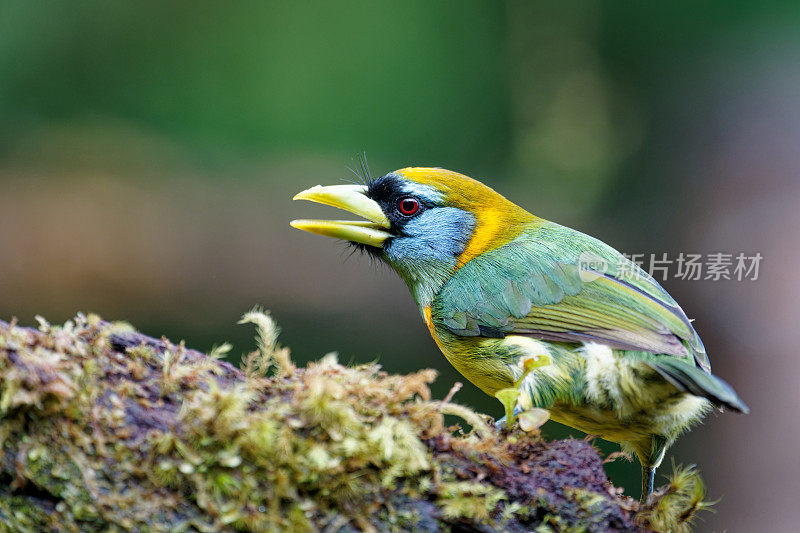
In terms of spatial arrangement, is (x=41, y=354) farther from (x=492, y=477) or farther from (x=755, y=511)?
(x=755, y=511)

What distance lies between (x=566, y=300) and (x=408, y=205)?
2.84ft

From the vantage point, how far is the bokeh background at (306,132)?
668 centimetres

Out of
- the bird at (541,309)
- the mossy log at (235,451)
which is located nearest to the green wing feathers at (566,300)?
the bird at (541,309)

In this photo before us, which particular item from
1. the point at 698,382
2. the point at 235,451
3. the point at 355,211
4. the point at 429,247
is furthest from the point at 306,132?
the point at 235,451

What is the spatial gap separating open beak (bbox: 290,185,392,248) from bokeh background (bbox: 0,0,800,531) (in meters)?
3.36

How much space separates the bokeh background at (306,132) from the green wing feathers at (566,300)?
3.49m

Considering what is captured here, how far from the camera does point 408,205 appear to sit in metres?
3.21

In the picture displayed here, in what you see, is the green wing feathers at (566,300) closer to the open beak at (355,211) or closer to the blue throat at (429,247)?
the blue throat at (429,247)

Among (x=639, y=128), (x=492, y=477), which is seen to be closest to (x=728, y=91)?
(x=639, y=128)

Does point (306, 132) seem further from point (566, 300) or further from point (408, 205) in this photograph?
point (566, 300)

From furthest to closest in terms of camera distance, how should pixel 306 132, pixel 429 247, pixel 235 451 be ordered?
pixel 306 132
pixel 429 247
pixel 235 451

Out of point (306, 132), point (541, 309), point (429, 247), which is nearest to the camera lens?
point (541, 309)

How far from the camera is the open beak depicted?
10.3 feet

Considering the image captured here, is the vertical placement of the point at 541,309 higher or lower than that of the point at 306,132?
lower
